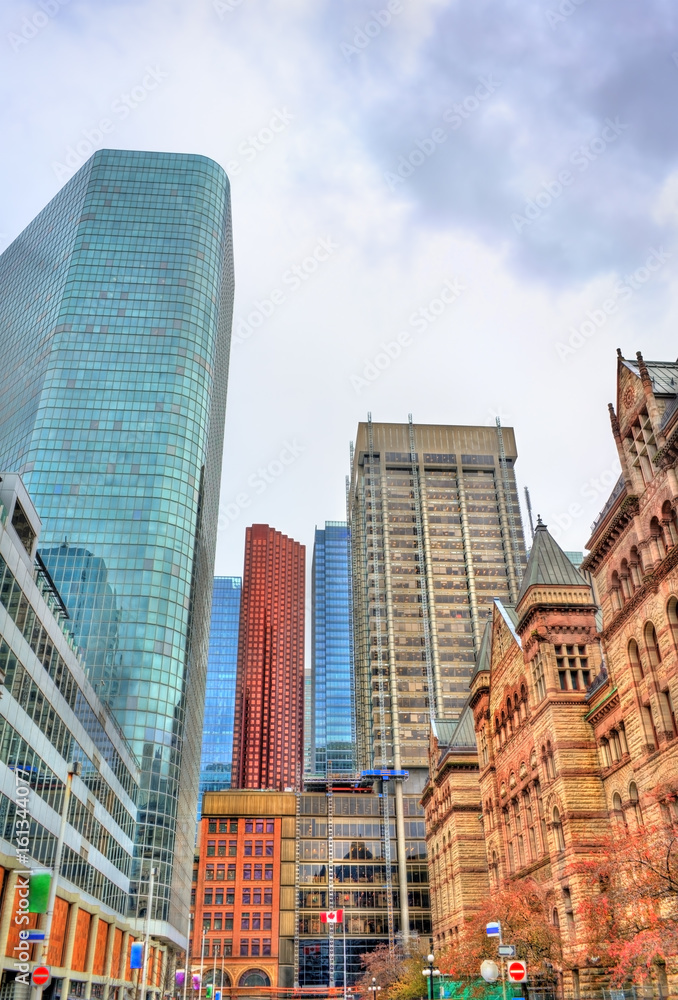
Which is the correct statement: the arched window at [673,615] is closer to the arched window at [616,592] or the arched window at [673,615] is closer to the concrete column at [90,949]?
the arched window at [616,592]

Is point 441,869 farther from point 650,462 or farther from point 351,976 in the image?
point 650,462

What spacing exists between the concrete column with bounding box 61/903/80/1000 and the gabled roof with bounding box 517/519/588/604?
116ft

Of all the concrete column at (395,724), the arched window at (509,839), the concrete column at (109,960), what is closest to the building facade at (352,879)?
the concrete column at (395,724)

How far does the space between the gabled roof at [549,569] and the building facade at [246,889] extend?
298ft

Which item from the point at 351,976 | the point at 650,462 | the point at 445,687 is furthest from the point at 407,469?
the point at 650,462

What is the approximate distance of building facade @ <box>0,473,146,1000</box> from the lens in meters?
41.9

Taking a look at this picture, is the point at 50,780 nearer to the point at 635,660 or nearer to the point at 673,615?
the point at 635,660

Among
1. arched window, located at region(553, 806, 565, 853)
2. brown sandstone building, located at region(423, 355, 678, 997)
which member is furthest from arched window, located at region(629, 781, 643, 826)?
arched window, located at region(553, 806, 565, 853)

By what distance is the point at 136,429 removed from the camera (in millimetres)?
120062

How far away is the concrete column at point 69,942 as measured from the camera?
5214cm

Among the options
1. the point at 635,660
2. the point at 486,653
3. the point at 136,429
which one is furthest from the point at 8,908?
the point at 136,429

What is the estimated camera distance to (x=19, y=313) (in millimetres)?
137750

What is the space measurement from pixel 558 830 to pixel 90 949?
33329 millimetres

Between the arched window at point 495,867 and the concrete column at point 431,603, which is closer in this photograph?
the arched window at point 495,867
